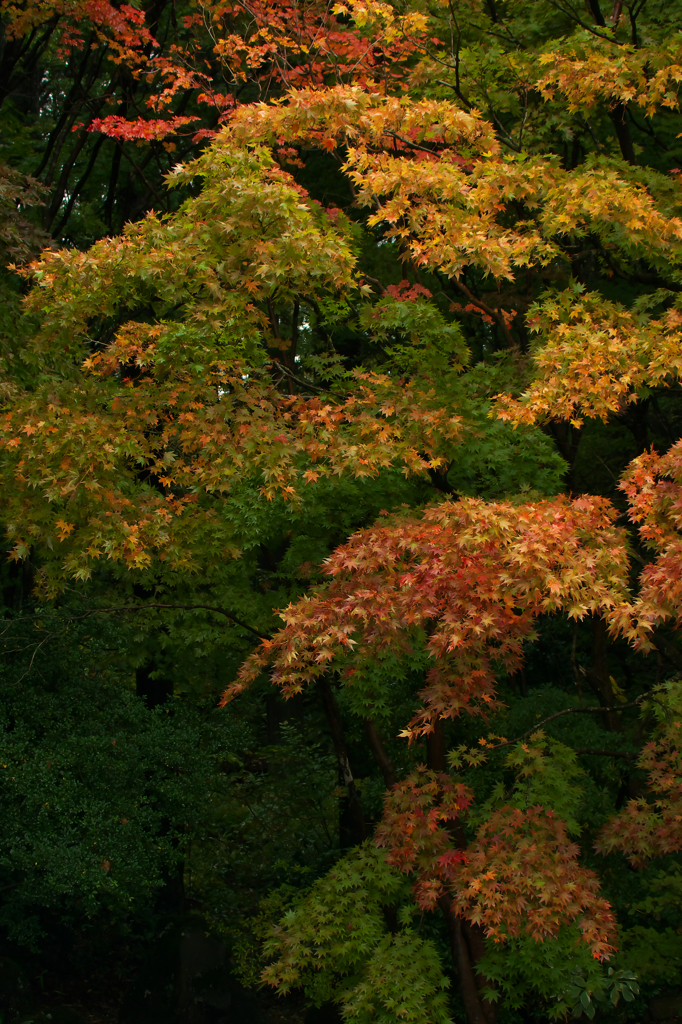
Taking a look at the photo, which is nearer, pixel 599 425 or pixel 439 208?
pixel 439 208

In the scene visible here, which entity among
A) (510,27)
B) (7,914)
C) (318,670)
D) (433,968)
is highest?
(510,27)

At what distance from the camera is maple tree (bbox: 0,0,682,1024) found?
619 cm

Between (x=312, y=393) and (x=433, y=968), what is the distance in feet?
20.6

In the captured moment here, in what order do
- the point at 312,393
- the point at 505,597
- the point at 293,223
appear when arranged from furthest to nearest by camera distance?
the point at 312,393 < the point at 293,223 < the point at 505,597

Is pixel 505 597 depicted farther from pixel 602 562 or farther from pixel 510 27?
pixel 510 27

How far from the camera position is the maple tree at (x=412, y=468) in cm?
619

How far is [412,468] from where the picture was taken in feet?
24.5

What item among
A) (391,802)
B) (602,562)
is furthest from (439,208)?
(391,802)

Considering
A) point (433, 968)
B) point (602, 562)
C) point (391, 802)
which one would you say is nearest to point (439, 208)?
point (602, 562)

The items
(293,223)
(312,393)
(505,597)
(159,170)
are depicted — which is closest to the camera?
(505,597)

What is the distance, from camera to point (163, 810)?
30.5 ft

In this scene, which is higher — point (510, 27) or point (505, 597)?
point (510, 27)

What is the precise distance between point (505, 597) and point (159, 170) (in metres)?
10.5

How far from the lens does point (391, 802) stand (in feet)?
23.7
